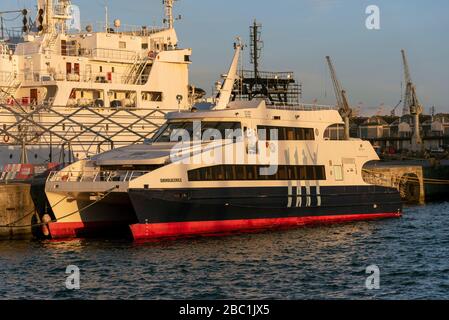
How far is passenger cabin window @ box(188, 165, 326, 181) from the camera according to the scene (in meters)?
35.9

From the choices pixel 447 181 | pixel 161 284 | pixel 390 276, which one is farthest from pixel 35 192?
pixel 447 181

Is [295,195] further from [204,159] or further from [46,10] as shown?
[46,10]

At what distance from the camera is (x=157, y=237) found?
35.1 m

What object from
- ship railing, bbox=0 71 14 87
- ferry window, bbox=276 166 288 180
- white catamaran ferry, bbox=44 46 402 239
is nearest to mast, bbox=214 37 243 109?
white catamaran ferry, bbox=44 46 402 239

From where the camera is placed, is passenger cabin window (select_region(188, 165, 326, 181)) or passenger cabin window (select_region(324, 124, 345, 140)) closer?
passenger cabin window (select_region(188, 165, 326, 181))

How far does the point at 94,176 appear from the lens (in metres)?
36.5

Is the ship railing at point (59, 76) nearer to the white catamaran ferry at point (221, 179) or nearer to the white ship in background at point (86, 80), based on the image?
the white ship in background at point (86, 80)

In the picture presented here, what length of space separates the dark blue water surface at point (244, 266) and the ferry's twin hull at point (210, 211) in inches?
36.3

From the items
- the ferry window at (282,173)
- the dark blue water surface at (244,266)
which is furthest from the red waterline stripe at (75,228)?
the ferry window at (282,173)

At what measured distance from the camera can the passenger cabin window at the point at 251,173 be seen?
35.9 meters

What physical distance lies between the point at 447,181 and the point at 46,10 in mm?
30851

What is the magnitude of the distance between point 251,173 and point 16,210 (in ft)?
33.2

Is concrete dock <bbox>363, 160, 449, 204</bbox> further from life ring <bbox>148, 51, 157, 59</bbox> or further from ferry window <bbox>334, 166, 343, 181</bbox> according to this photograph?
life ring <bbox>148, 51, 157, 59</bbox>

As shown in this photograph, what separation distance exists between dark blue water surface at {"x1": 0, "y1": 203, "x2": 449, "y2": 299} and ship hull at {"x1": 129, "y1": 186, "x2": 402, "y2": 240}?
2.90 feet
